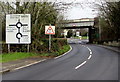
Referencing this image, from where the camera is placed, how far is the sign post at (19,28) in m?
21.0

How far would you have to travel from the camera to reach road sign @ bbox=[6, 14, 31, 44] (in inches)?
826

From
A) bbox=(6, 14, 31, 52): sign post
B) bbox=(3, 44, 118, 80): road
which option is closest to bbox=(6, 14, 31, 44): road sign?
bbox=(6, 14, 31, 52): sign post

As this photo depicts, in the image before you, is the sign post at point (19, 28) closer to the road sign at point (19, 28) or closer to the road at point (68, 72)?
the road sign at point (19, 28)

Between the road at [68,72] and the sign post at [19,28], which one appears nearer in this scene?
the road at [68,72]

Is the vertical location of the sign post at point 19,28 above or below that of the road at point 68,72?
above

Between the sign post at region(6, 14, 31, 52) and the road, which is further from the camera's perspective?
the sign post at region(6, 14, 31, 52)

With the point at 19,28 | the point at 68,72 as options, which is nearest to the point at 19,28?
the point at 19,28

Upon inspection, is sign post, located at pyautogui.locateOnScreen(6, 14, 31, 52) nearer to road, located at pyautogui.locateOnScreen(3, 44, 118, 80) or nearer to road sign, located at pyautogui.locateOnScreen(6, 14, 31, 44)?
road sign, located at pyautogui.locateOnScreen(6, 14, 31, 44)

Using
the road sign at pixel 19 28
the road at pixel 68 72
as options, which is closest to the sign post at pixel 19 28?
the road sign at pixel 19 28

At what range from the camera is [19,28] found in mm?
21172

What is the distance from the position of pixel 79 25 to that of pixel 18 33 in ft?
177

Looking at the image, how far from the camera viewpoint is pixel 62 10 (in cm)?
2681

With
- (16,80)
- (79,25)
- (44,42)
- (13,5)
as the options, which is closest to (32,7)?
(13,5)

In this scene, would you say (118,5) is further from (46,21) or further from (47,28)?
(47,28)
